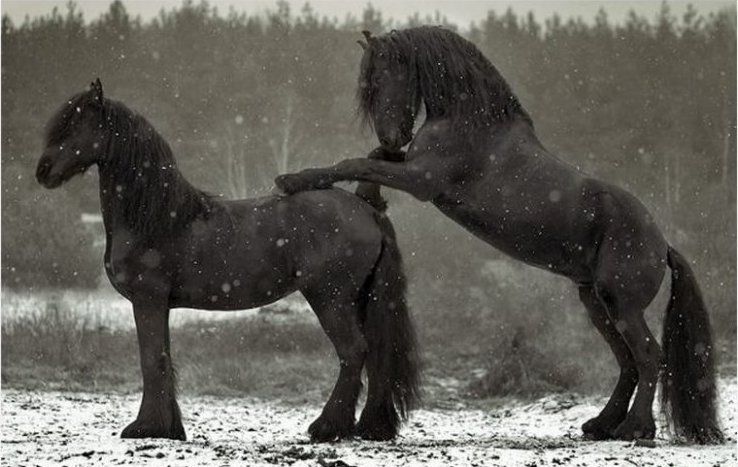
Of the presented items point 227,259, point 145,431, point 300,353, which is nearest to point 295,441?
point 145,431

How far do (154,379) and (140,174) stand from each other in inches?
50.5

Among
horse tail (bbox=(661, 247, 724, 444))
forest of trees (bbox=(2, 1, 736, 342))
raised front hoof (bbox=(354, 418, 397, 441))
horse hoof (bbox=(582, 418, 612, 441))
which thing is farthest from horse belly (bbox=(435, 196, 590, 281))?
forest of trees (bbox=(2, 1, 736, 342))

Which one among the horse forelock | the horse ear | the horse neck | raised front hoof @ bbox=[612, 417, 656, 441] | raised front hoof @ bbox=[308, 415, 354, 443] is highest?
the horse ear

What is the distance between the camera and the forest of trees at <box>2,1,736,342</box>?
979 inches

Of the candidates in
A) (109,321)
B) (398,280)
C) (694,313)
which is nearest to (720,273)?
(109,321)

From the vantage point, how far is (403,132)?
6457 millimetres

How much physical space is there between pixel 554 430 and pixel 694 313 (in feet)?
7.32

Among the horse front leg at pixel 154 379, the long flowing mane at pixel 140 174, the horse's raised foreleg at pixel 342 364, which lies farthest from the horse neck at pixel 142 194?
the horse's raised foreleg at pixel 342 364

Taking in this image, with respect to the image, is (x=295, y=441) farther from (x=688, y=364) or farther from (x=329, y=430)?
(x=688, y=364)

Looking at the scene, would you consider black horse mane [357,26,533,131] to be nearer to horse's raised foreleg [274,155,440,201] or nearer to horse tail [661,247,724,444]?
horse's raised foreleg [274,155,440,201]

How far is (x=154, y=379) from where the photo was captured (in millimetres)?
6086

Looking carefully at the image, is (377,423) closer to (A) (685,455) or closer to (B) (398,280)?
(B) (398,280)

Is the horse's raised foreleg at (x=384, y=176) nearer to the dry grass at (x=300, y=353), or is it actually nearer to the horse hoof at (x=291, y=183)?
the horse hoof at (x=291, y=183)

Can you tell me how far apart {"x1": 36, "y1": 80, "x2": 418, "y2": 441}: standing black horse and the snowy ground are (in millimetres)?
363
